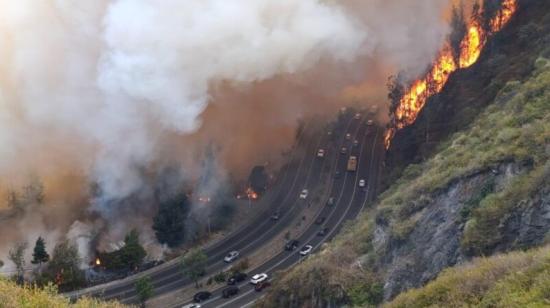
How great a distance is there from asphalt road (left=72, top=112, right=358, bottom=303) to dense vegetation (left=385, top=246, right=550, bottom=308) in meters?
47.9

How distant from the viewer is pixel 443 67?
87.8 meters

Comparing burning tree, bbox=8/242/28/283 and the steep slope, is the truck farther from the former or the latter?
burning tree, bbox=8/242/28/283

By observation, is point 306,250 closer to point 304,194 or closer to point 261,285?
point 261,285

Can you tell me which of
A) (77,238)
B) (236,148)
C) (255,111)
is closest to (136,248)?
(77,238)

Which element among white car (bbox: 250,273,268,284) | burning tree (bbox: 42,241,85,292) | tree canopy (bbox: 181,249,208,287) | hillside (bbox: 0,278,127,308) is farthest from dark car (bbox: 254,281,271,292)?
hillside (bbox: 0,278,127,308)

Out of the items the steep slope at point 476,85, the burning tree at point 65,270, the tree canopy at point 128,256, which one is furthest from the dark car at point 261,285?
the burning tree at point 65,270

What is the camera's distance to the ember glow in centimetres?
8338

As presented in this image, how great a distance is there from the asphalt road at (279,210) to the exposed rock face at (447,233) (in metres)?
38.3

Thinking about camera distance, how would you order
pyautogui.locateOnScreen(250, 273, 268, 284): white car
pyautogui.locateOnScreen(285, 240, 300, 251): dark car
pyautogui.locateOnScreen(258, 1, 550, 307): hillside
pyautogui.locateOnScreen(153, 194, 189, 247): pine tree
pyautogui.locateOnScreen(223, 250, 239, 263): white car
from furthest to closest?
pyautogui.locateOnScreen(153, 194, 189, 247): pine tree → pyautogui.locateOnScreen(285, 240, 300, 251): dark car → pyautogui.locateOnScreen(223, 250, 239, 263): white car → pyautogui.locateOnScreen(250, 273, 268, 284): white car → pyautogui.locateOnScreen(258, 1, 550, 307): hillside

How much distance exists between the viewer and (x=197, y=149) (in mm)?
88562

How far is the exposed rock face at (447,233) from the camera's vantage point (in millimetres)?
24609

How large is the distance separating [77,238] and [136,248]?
11.3 meters

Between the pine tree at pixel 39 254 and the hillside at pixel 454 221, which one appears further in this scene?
the pine tree at pixel 39 254

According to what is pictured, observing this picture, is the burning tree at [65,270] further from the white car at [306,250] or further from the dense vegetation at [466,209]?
the dense vegetation at [466,209]
